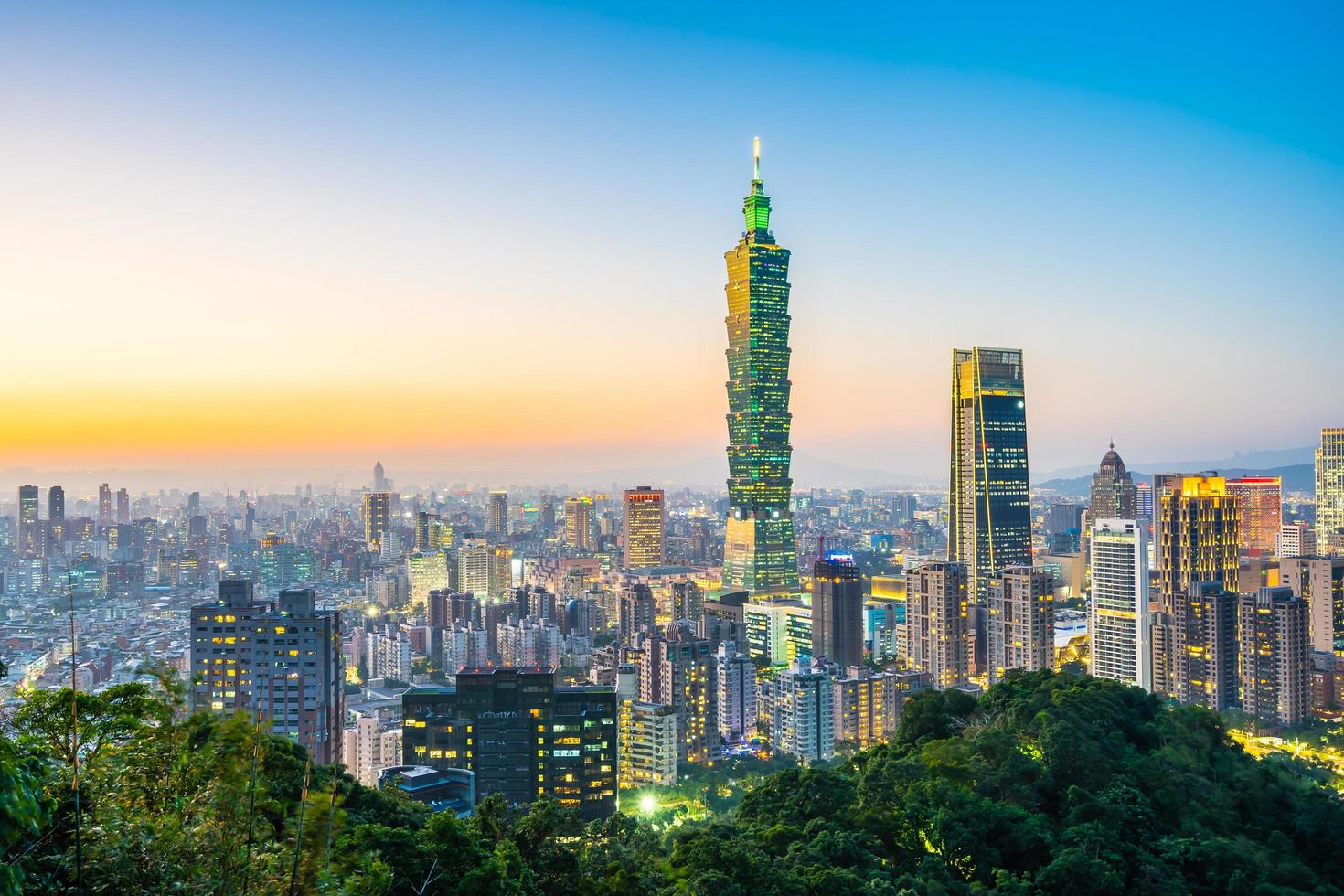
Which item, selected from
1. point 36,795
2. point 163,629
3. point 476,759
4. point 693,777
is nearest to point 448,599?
point 163,629

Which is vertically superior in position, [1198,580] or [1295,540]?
[1295,540]

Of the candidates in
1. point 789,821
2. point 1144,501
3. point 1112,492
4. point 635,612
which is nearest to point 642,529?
→ point 635,612

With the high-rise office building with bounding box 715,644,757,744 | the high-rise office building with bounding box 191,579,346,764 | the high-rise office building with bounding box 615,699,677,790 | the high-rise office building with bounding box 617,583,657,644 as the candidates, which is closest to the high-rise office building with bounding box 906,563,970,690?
the high-rise office building with bounding box 715,644,757,744

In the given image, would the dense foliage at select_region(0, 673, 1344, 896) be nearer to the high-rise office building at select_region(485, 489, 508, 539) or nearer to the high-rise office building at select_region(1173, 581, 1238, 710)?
the high-rise office building at select_region(1173, 581, 1238, 710)

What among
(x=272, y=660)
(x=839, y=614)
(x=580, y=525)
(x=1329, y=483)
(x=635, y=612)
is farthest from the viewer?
(x=580, y=525)

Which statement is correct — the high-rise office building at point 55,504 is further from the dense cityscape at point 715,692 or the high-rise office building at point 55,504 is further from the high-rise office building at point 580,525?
the high-rise office building at point 580,525

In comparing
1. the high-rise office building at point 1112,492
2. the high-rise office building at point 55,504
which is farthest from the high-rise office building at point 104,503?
the high-rise office building at point 1112,492

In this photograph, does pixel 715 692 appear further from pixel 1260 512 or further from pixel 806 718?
pixel 1260 512
